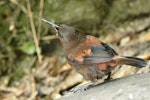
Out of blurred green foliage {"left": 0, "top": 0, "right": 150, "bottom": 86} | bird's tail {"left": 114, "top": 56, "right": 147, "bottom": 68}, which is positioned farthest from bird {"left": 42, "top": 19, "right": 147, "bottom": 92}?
blurred green foliage {"left": 0, "top": 0, "right": 150, "bottom": 86}

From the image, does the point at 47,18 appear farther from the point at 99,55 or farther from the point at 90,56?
the point at 99,55

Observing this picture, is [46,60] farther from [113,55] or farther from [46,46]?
[113,55]

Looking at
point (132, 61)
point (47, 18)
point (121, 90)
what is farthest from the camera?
point (47, 18)

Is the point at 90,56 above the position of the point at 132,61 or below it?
above

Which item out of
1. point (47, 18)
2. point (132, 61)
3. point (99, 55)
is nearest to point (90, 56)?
point (99, 55)

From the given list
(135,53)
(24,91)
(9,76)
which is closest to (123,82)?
(135,53)

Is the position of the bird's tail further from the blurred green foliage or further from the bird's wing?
the blurred green foliage

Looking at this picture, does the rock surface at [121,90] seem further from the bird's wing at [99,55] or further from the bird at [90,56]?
the bird's wing at [99,55]

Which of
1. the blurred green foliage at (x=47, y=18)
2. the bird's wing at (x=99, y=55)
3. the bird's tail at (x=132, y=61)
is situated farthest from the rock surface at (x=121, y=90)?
the blurred green foliage at (x=47, y=18)
